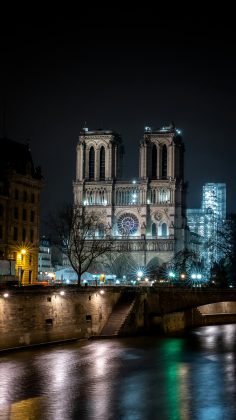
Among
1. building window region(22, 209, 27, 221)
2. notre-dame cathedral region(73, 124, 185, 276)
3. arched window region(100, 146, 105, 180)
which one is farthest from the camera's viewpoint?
arched window region(100, 146, 105, 180)

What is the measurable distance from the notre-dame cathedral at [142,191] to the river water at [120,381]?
334 feet

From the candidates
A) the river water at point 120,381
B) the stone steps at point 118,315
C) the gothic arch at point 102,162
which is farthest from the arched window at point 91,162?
the river water at point 120,381

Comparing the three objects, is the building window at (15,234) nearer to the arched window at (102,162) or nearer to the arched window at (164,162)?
the arched window at (102,162)

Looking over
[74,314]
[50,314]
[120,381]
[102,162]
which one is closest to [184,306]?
[74,314]

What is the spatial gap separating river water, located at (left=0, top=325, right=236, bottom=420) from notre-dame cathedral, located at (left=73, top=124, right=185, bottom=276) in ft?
334

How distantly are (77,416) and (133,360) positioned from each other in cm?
1899

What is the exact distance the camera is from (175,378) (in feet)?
160

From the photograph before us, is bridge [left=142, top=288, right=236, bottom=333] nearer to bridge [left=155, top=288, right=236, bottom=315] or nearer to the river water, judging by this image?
bridge [left=155, top=288, right=236, bottom=315]

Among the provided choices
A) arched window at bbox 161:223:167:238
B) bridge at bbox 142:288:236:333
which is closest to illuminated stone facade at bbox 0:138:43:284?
bridge at bbox 142:288:236:333

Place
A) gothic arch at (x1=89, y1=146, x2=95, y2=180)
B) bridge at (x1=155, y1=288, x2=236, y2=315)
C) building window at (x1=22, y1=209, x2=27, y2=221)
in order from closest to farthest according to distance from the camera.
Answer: bridge at (x1=155, y1=288, x2=236, y2=315) < building window at (x1=22, y1=209, x2=27, y2=221) < gothic arch at (x1=89, y1=146, x2=95, y2=180)

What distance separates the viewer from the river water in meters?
38.4

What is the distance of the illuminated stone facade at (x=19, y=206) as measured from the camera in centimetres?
9506

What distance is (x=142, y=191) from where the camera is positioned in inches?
6693

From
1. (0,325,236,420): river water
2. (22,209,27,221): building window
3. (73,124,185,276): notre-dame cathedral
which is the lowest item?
(0,325,236,420): river water
